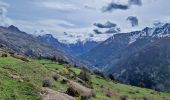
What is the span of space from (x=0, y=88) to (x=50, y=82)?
11.6 meters

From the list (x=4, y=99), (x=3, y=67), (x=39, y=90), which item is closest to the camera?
(x=4, y=99)

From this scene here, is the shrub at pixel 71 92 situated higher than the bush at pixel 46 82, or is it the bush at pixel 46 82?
the bush at pixel 46 82

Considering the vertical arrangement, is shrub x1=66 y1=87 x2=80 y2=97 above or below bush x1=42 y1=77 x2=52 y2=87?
below

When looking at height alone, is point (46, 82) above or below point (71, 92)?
above

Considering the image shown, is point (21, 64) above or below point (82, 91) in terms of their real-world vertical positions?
above

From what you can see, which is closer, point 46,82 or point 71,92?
point 46,82

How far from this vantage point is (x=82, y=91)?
52.7m

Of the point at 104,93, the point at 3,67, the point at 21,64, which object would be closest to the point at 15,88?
the point at 3,67

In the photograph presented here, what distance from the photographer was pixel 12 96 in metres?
36.1

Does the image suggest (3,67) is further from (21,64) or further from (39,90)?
(39,90)

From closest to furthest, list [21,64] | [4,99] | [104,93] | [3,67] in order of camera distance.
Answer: [4,99], [3,67], [21,64], [104,93]

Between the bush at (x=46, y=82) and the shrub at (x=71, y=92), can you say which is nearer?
the bush at (x=46, y=82)

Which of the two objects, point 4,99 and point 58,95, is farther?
point 58,95

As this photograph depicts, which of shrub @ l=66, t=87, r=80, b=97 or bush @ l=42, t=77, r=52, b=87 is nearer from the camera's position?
bush @ l=42, t=77, r=52, b=87
